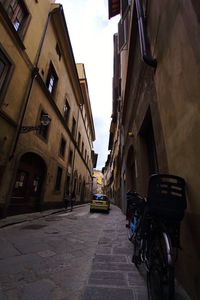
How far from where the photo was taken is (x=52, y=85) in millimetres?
12031

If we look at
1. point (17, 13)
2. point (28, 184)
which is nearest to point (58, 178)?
point (28, 184)

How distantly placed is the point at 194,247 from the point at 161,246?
16.8 inches

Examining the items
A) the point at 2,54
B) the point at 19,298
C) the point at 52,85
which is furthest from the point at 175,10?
the point at 52,85

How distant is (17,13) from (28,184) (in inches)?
337

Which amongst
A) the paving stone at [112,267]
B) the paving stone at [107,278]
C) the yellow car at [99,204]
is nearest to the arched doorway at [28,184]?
the yellow car at [99,204]

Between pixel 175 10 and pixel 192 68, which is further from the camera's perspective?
pixel 175 10

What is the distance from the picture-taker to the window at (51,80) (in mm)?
11219

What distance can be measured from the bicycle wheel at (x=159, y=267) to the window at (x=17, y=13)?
9.66 metres

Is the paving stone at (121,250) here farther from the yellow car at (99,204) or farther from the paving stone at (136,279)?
the yellow car at (99,204)

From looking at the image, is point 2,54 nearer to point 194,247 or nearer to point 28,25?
point 28,25

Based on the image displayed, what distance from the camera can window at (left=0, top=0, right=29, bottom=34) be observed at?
23.1ft

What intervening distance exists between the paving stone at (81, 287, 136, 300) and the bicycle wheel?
0.99ft

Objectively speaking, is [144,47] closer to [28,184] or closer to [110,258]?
[110,258]

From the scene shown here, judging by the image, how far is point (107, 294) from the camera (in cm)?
195
